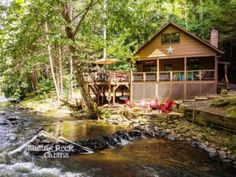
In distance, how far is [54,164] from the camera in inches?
344

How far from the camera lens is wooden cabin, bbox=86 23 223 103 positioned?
19.4 m

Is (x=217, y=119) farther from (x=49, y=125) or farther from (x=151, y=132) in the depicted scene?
(x=49, y=125)

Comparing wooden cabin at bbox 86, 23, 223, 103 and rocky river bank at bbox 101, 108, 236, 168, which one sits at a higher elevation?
wooden cabin at bbox 86, 23, 223, 103

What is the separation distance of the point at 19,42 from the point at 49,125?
15.4 ft

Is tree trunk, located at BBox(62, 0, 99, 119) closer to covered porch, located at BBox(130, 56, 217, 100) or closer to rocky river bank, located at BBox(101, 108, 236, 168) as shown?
rocky river bank, located at BBox(101, 108, 236, 168)

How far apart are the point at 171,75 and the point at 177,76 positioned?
465 mm

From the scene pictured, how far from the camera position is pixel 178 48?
21.3m

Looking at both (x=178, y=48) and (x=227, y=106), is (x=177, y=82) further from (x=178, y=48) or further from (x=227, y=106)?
(x=227, y=106)

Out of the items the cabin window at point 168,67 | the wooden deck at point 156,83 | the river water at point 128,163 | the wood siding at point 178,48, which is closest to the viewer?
the river water at point 128,163

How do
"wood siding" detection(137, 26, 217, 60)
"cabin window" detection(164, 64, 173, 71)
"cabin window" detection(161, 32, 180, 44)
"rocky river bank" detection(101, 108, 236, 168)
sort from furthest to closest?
"cabin window" detection(164, 64, 173, 71) → "cabin window" detection(161, 32, 180, 44) → "wood siding" detection(137, 26, 217, 60) → "rocky river bank" detection(101, 108, 236, 168)

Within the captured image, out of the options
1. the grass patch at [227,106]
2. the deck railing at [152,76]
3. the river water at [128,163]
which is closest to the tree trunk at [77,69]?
the river water at [128,163]

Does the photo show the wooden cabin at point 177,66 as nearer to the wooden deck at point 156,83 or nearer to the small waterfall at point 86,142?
the wooden deck at point 156,83

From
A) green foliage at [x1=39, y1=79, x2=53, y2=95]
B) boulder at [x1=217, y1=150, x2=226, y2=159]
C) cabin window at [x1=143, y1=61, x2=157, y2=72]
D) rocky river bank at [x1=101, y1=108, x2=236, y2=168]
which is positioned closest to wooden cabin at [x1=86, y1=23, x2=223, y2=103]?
cabin window at [x1=143, y1=61, x2=157, y2=72]

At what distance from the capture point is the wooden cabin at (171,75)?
1941cm
